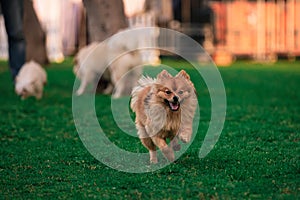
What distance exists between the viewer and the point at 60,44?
19266 millimetres

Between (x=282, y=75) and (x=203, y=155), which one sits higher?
(x=203, y=155)

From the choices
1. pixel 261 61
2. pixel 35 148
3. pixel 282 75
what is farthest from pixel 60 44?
pixel 35 148

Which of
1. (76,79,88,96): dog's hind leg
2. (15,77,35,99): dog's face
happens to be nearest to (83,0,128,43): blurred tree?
(76,79,88,96): dog's hind leg

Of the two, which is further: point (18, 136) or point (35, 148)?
point (18, 136)

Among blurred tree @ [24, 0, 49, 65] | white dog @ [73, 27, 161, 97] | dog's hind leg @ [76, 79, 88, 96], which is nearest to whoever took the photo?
white dog @ [73, 27, 161, 97]

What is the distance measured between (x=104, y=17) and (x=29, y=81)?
1.58 m

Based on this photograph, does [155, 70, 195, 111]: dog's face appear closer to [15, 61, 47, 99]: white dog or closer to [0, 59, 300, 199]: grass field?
[0, 59, 300, 199]: grass field

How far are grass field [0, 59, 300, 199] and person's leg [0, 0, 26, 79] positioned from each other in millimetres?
787

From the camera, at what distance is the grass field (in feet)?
13.0

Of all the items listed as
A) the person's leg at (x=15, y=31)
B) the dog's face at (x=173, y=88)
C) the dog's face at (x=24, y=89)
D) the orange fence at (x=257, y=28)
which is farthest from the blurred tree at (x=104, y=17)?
the orange fence at (x=257, y=28)

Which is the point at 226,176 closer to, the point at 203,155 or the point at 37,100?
the point at 203,155

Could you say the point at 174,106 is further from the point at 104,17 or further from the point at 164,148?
the point at 104,17

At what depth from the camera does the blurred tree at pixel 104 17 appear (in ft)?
32.0

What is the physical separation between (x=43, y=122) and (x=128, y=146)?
1.77m
